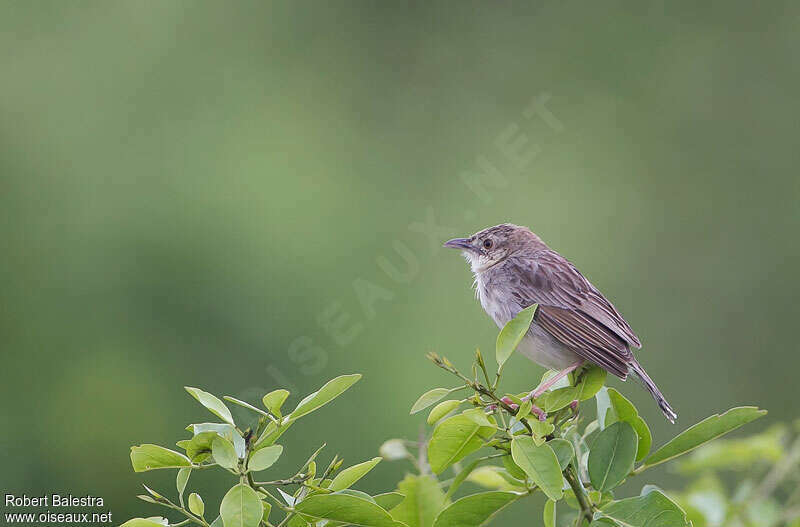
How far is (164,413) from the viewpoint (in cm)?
764

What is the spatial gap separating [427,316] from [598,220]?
331 centimetres

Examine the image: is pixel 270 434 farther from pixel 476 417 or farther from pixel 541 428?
pixel 541 428

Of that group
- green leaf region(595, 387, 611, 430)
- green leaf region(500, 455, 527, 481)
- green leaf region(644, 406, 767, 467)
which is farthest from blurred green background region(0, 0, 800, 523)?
green leaf region(644, 406, 767, 467)

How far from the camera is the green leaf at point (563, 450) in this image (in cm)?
203

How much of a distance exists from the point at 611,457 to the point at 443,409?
389 millimetres

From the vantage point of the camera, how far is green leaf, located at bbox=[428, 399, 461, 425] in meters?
2.07

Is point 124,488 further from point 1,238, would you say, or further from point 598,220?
point 598,220

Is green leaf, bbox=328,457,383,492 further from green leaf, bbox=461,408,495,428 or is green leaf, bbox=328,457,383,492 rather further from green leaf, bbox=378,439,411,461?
green leaf, bbox=378,439,411,461

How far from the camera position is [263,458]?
1837mm

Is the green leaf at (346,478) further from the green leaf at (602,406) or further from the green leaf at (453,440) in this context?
the green leaf at (602,406)

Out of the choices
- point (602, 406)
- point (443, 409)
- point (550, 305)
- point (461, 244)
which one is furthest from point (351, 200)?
point (443, 409)

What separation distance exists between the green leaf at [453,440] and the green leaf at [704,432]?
41 cm

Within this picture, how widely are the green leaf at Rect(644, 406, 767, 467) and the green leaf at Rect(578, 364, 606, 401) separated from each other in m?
0.27

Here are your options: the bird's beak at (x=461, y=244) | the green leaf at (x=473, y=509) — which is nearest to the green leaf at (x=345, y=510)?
the green leaf at (x=473, y=509)
